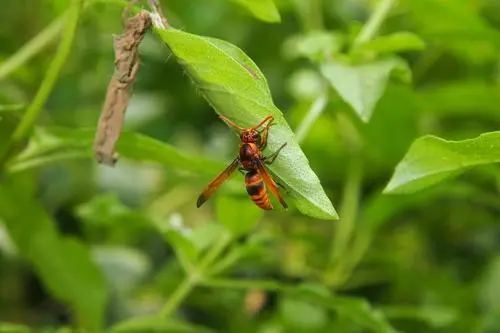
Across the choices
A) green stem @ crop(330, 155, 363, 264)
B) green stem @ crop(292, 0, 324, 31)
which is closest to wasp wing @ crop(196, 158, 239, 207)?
green stem @ crop(330, 155, 363, 264)

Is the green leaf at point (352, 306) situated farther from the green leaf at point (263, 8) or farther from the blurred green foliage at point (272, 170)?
the green leaf at point (263, 8)

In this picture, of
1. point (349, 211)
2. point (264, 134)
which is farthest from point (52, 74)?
point (349, 211)

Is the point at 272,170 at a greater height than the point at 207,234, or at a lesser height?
greater

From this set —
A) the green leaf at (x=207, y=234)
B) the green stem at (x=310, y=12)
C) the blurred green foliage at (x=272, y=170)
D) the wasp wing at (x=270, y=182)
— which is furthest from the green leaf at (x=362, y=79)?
the green stem at (x=310, y=12)

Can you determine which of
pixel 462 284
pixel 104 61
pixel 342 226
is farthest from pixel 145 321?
pixel 104 61

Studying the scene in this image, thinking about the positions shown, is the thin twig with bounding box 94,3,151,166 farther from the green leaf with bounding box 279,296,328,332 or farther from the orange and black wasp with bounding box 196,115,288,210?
the green leaf with bounding box 279,296,328,332

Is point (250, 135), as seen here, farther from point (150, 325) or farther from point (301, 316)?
point (301, 316)
